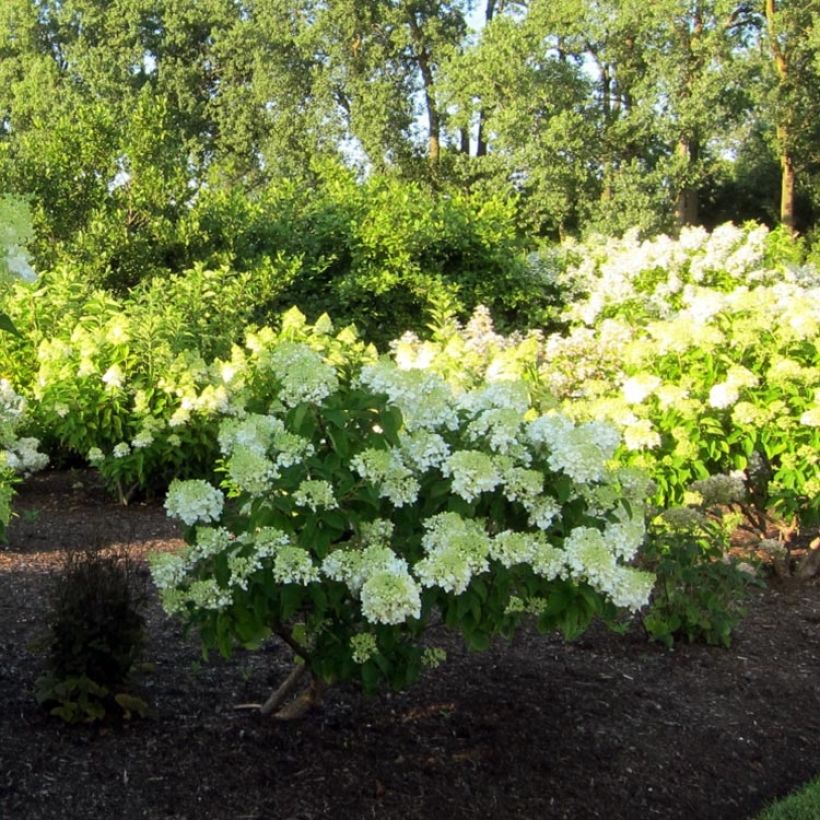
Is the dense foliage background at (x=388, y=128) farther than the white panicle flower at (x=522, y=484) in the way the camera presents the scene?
Yes

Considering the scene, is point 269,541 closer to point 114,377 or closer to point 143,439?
point 143,439

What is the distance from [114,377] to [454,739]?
4193 millimetres

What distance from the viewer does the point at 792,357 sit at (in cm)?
563

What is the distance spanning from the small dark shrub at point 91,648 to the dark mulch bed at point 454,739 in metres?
0.08

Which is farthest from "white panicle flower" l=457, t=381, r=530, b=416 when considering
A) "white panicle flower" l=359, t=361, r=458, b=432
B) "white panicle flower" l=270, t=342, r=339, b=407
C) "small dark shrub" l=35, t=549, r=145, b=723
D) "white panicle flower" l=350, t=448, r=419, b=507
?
"small dark shrub" l=35, t=549, r=145, b=723

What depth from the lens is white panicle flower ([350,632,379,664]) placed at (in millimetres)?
3086

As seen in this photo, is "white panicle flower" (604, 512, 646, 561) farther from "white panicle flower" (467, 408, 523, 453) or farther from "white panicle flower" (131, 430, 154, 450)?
"white panicle flower" (131, 430, 154, 450)

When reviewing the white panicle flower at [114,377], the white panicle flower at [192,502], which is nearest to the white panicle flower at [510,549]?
the white panicle flower at [192,502]

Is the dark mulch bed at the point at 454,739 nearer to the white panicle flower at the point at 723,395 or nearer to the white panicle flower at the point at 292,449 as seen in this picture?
the white panicle flower at the point at 292,449

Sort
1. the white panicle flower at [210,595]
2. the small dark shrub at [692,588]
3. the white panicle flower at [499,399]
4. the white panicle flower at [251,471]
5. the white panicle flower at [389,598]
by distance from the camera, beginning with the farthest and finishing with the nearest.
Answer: the small dark shrub at [692,588], the white panicle flower at [499,399], the white panicle flower at [210,595], the white panicle flower at [251,471], the white panicle flower at [389,598]

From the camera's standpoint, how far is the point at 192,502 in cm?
303

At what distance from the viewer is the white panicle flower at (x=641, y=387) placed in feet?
17.8

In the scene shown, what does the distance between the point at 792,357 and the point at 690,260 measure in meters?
4.93

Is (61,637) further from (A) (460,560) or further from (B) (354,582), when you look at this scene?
(A) (460,560)
